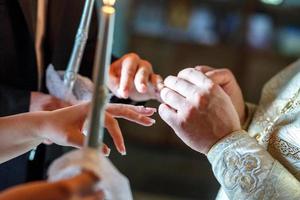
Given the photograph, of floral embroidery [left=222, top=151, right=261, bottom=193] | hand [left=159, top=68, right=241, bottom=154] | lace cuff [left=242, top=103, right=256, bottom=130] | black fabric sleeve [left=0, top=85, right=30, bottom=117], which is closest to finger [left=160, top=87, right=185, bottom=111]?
hand [left=159, top=68, right=241, bottom=154]

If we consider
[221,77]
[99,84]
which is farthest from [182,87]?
[99,84]

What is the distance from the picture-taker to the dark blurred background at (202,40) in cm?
326

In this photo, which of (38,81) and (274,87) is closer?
(274,87)

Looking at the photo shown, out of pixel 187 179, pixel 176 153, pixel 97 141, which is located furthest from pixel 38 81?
pixel 176 153

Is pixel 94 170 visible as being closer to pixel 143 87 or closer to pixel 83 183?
pixel 83 183

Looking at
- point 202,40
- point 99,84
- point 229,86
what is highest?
point 99,84

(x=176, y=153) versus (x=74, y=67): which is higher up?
(x=74, y=67)

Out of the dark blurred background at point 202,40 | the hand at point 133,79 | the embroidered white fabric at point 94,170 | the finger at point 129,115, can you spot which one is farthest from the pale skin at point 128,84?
the dark blurred background at point 202,40

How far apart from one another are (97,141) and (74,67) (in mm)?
568

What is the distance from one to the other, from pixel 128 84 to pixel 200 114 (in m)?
0.26

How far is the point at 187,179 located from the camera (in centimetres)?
Result: 290

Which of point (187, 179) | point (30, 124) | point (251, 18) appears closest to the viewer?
point (30, 124)

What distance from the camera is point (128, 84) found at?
40.3 inches

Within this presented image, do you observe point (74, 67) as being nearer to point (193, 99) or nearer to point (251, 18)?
point (193, 99)
